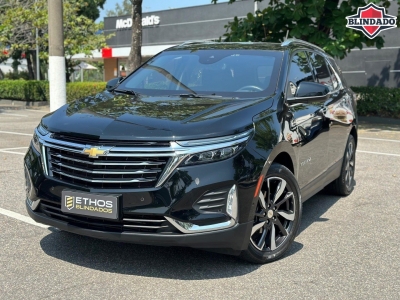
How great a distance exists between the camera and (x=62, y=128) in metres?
4.11

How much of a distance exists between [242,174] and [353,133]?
359 cm

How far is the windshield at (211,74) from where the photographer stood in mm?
4945

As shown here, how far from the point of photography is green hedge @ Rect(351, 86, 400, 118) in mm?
17516

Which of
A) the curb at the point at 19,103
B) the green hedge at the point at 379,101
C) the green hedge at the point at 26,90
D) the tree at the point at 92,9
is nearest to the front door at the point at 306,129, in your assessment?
the green hedge at the point at 379,101

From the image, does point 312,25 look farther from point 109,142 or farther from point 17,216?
point 109,142

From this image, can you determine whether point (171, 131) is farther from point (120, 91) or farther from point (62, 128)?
point (120, 91)

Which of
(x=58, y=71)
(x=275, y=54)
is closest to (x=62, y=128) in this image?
(x=275, y=54)

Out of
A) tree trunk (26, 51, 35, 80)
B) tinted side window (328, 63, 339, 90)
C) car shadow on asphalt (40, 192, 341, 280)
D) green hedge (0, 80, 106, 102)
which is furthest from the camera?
tree trunk (26, 51, 35, 80)

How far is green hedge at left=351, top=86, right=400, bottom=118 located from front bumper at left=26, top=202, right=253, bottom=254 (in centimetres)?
1478

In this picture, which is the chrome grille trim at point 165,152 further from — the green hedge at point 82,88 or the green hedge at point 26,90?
the green hedge at point 26,90

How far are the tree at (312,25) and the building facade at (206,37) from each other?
21.8ft

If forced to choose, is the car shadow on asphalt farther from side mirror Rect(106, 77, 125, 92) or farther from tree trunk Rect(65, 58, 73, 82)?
tree trunk Rect(65, 58, 73, 82)

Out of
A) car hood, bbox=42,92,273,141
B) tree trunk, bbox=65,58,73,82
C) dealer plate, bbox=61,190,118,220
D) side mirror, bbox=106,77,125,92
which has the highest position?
side mirror, bbox=106,77,125,92

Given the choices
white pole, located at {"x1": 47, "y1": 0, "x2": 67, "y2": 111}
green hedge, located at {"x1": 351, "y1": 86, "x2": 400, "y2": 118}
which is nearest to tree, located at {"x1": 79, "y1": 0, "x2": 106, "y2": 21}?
green hedge, located at {"x1": 351, "y1": 86, "x2": 400, "y2": 118}
